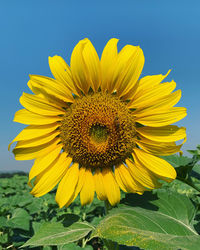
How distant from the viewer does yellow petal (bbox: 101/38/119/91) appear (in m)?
1.72

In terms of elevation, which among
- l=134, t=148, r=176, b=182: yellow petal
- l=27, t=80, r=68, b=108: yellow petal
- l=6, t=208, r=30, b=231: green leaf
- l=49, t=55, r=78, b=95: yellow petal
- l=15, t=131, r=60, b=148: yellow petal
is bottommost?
l=6, t=208, r=30, b=231: green leaf

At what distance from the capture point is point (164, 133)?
5.93ft

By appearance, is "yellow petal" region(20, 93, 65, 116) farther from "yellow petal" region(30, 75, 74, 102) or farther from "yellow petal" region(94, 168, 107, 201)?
"yellow petal" region(94, 168, 107, 201)

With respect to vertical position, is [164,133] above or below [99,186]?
above

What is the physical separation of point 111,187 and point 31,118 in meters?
0.75

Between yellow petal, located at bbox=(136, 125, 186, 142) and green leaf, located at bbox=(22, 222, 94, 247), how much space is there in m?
0.73

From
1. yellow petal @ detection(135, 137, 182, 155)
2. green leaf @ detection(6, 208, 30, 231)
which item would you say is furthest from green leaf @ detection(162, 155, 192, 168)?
green leaf @ detection(6, 208, 30, 231)

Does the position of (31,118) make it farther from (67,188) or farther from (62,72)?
(67,188)

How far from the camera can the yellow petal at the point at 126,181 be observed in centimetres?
178

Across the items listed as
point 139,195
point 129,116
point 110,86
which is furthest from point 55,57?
point 139,195

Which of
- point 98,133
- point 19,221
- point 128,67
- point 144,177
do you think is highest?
point 128,67

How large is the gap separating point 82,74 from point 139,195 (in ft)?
2.98

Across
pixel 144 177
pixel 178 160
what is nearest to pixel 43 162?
pixel 144 177

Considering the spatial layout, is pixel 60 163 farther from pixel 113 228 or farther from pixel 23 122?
pixel 113 228
